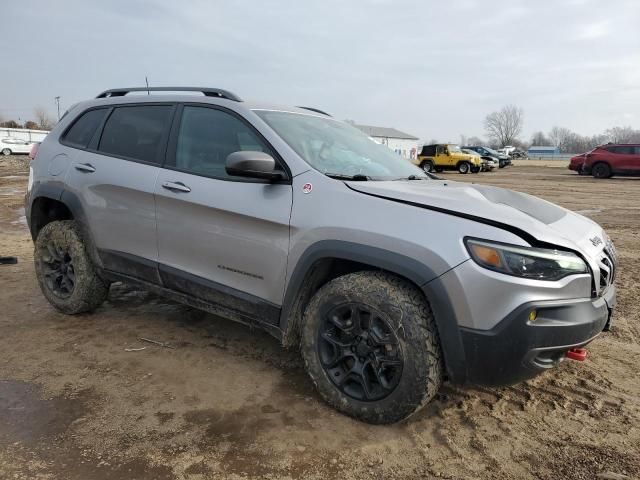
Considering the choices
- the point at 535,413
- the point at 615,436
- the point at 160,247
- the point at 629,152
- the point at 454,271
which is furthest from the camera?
the point at 629,152

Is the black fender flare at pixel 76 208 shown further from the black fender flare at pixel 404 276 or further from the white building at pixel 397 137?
the white building at pixel 397 137

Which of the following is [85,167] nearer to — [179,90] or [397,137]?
[179,90]

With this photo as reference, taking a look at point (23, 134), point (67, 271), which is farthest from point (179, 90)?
point (23, 134)

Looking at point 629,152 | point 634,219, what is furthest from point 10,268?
point 629,152

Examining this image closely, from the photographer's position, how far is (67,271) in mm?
4168

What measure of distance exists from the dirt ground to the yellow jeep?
25951mm

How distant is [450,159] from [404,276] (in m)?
28.0

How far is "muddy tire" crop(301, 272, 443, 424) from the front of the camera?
7.98 ft

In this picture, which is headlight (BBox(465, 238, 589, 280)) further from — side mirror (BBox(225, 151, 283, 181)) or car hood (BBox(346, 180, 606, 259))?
side mirror (BBox(225, 151, 283, 181))

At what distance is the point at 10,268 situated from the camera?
5926 millimetres

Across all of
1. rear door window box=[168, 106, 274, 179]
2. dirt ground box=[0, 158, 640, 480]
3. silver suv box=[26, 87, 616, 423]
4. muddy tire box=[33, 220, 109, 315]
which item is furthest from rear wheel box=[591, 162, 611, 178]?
muddy tire box=[33, 220, 109, 315]

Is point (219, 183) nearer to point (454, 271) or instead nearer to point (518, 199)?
point (454, 271)

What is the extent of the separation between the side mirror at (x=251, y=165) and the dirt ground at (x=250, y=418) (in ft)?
4.35

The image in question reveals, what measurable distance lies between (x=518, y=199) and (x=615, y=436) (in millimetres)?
1393
